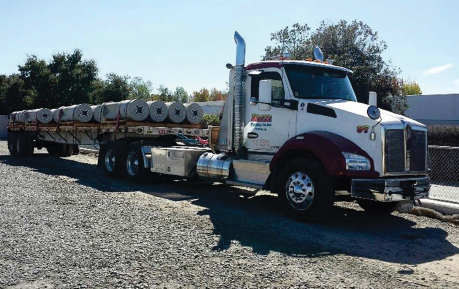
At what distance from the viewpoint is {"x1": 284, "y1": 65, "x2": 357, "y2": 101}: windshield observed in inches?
378

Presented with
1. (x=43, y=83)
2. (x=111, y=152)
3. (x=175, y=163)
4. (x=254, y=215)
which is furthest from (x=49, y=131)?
(x=43, y=83)

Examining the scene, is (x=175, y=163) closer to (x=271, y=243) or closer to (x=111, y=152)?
(x=111, y=152)

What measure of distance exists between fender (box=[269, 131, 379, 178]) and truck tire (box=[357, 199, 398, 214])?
5.47ft

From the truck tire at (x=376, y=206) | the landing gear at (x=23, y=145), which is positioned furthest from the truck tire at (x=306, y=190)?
the landing gear at (x=23, y=145)

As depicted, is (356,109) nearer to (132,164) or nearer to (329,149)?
(329,149)

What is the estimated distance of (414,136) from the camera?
8.57 metres

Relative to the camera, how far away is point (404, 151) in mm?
8414

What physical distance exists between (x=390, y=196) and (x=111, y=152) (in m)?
9.16

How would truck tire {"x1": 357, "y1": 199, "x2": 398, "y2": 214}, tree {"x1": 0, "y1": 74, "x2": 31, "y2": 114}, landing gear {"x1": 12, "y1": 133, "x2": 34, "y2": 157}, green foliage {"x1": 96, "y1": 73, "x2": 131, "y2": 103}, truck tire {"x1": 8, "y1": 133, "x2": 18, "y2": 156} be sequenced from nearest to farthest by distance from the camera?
truck tire {"x1": 357, "y1": 199, "x2": 398, "y2": 214} → landing gear {"x1": 12, "y1": 133, "x2": 34, "y2": 157} → truck tire {"x1": 8, "y1": 133, "x2": 18, "y2": 156} → green foliage {"x1": 96, "y1": 73, "x2": 131, "y2": 103} → tree {"x1": 0, "y1": 74, "x2": 31, "y2": 114}

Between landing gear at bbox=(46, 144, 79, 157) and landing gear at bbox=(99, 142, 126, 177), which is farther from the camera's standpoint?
landing gear at bbox=(46, 144, 79, 157)

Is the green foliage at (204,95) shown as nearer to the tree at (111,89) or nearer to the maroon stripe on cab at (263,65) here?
the tree at (111,89)

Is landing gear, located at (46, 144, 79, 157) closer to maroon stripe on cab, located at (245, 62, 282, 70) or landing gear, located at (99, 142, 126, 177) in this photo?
landing gear, located at (99, 142, 126, 177)

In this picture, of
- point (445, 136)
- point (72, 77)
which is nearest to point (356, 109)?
point (445, 136)

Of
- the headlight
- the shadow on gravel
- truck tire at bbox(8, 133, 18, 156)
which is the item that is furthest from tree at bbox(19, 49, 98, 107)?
the headlight
